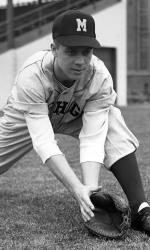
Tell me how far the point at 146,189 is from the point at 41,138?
151cm

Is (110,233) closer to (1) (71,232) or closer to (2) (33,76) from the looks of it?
(1) (71,232)

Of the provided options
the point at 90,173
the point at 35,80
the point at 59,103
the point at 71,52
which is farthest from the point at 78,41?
the point at 90,173

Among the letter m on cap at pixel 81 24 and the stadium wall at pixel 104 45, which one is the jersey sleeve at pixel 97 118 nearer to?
the letter m on cap at pixel 81 24

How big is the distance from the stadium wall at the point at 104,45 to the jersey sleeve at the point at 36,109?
1344cm

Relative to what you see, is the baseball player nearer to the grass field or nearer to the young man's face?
the young man's face

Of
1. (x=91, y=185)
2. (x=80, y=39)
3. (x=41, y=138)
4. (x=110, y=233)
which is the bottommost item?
(x=110, y=233)

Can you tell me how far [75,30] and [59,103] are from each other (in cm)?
52

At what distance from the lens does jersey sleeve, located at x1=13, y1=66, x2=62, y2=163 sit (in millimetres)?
2762

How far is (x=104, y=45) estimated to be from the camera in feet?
60.4

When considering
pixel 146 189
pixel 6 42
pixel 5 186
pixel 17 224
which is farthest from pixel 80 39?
pixel 6 42

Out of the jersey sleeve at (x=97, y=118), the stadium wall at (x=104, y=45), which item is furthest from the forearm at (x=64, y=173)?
the stadium wall at (x=104, y=45)

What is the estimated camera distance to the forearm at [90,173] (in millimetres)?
2764

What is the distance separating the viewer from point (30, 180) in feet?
15.5

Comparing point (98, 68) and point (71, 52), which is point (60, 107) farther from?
point (71, 52)
